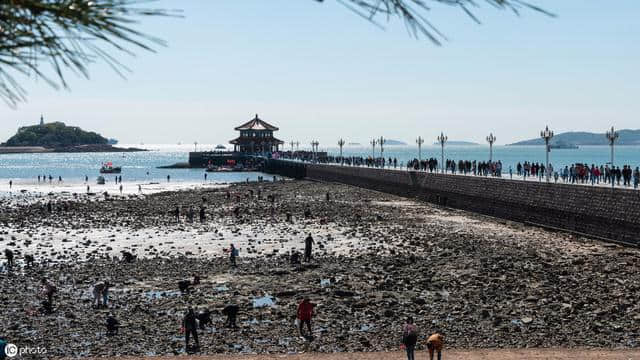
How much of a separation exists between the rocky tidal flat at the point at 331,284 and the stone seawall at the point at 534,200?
0.98 metres

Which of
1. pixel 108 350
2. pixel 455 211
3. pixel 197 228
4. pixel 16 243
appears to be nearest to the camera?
pixel 108 350

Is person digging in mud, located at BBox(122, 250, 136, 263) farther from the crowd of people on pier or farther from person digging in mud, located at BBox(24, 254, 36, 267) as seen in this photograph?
the crowd of people on pier

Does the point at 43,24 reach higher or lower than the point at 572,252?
higher

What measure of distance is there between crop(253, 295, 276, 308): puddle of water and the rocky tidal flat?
8cm

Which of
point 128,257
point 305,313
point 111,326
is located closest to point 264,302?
point 305,313

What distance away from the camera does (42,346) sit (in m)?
15.6

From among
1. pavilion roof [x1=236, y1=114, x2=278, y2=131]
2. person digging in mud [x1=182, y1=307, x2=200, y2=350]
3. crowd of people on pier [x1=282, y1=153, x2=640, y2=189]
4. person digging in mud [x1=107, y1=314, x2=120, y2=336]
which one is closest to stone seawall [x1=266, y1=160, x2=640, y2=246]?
crowd of people on pier [x1=282, y1=153, x2=640, y2=189]

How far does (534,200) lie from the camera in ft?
117

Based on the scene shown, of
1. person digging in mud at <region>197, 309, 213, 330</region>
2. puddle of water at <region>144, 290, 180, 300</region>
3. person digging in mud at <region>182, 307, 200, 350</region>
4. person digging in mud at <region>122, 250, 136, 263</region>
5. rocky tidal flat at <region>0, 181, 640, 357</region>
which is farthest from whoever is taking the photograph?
person digging in mud at <region>122, 250, 136, 263</region>

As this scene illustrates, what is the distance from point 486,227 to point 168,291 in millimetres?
19973

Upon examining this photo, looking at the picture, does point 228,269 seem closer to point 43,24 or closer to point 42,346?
point 42,346

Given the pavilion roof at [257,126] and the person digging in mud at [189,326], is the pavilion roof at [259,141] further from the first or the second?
the person digging in mud at [189,326]

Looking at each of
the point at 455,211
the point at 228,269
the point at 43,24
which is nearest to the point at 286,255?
the point at 228,269

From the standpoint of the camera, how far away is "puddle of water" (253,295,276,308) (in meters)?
19.4
